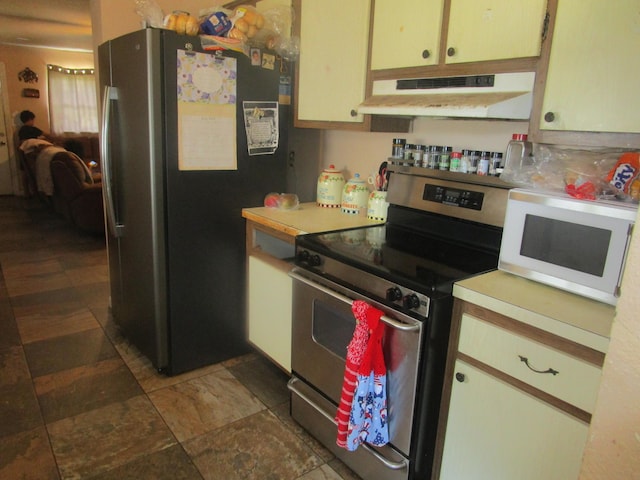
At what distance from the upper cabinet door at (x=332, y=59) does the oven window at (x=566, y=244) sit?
0.99 metres

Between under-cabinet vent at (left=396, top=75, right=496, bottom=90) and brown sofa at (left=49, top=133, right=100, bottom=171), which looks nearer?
under-cabinet vent at (left=396, top=75, right=496, bottom=90)

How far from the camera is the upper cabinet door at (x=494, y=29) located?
1.46m

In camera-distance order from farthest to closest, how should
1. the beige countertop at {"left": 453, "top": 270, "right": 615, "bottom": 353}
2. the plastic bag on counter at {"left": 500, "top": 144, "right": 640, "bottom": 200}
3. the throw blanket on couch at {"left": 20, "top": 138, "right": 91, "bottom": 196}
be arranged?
the throw blanket on couch at {"left": 20, "top": 138, "right": 91, "bottom": 196} < the plastic bag on counter at {"left": 500, "top": 144, "right": 640, "bottom": 200} < the beige countertop at {"left": 453, "top": 270, "right": 615, "bottom": 353}

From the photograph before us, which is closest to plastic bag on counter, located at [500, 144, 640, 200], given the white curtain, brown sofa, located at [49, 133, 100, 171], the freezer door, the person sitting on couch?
the freezer door

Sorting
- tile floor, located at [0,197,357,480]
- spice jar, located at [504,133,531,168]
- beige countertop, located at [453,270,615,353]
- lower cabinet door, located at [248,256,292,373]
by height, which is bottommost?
tile floor, located at [0,197,357,480]

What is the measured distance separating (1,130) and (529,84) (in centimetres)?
822

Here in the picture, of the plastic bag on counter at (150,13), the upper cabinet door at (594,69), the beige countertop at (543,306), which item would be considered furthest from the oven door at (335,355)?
the plastic bag on counter at (150,13)

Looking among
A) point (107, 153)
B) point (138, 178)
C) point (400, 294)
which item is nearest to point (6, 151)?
point (107, 153)

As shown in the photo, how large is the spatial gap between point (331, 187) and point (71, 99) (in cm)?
743

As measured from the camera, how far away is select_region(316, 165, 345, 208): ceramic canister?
2.49 meters

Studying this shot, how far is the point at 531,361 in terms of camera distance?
4.15ft

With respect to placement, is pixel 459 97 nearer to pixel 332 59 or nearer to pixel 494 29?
pixel 494 29

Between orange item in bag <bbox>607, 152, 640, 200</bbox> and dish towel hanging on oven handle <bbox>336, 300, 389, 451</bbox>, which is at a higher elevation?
orange item in bag <bbox>607, 152, 640, 200</bbox>

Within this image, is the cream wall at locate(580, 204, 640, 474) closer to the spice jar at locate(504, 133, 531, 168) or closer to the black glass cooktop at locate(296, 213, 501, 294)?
the black glass cooktop at locate(296, 213, 501, 294)
